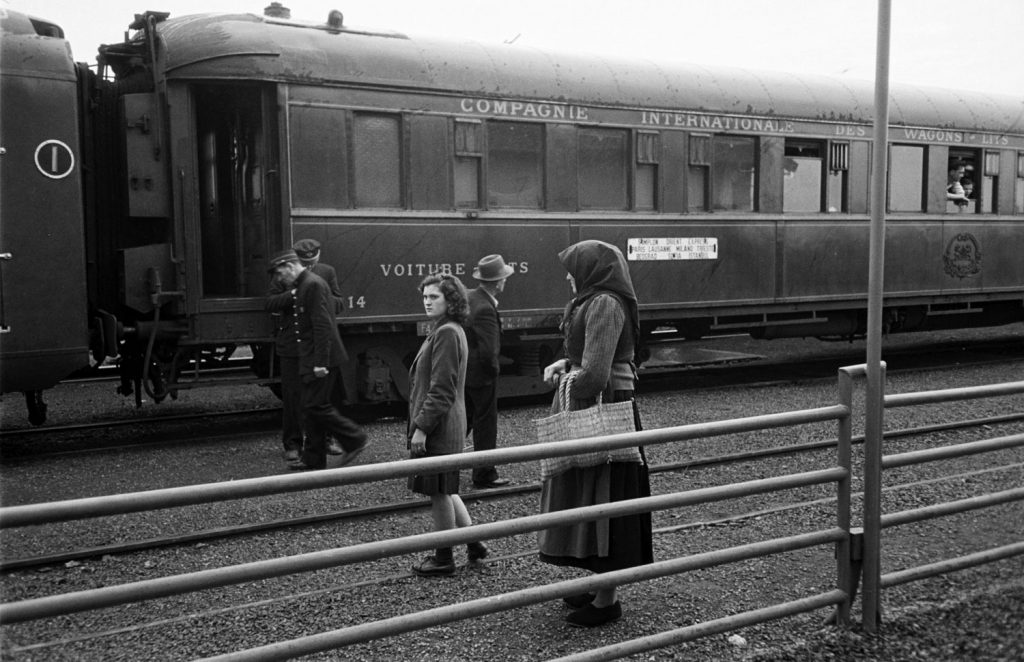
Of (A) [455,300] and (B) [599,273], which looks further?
(A) [455,300]

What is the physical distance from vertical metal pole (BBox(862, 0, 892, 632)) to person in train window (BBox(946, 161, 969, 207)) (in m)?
11.0

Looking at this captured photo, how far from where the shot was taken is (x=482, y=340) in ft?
24.5

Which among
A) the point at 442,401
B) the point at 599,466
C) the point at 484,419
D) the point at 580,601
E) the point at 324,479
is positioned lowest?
the point at 580,601

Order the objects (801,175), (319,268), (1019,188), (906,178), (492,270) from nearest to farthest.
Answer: (492,270), (319,268), (801,175), (906,178), (1019,188)

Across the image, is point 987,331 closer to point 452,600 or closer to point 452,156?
point 452,156

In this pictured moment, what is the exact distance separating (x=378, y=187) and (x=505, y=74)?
183 centimetres

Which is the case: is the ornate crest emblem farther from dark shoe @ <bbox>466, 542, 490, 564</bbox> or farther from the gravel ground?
dark shoe @ <bbox>466, 542, 490, 564</bbox>

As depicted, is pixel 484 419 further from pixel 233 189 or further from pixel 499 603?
pixel 233 189

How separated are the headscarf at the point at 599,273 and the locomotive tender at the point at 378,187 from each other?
17.2 ft

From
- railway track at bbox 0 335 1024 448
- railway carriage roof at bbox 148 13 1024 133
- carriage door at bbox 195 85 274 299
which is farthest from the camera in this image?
railway track at bbox 0 335 1024 448

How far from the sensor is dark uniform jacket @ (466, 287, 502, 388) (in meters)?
7.45

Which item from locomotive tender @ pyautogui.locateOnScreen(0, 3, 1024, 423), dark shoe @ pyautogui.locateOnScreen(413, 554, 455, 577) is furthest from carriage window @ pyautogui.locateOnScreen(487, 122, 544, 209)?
dark shoe @ pyautogui.locateOnScreen(413, 554, 455, 577)

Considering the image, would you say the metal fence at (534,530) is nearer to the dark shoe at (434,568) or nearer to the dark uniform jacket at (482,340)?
the dark shoe at (434,568)

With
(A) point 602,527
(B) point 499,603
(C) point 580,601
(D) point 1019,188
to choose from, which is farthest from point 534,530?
(D) point 1019,188
